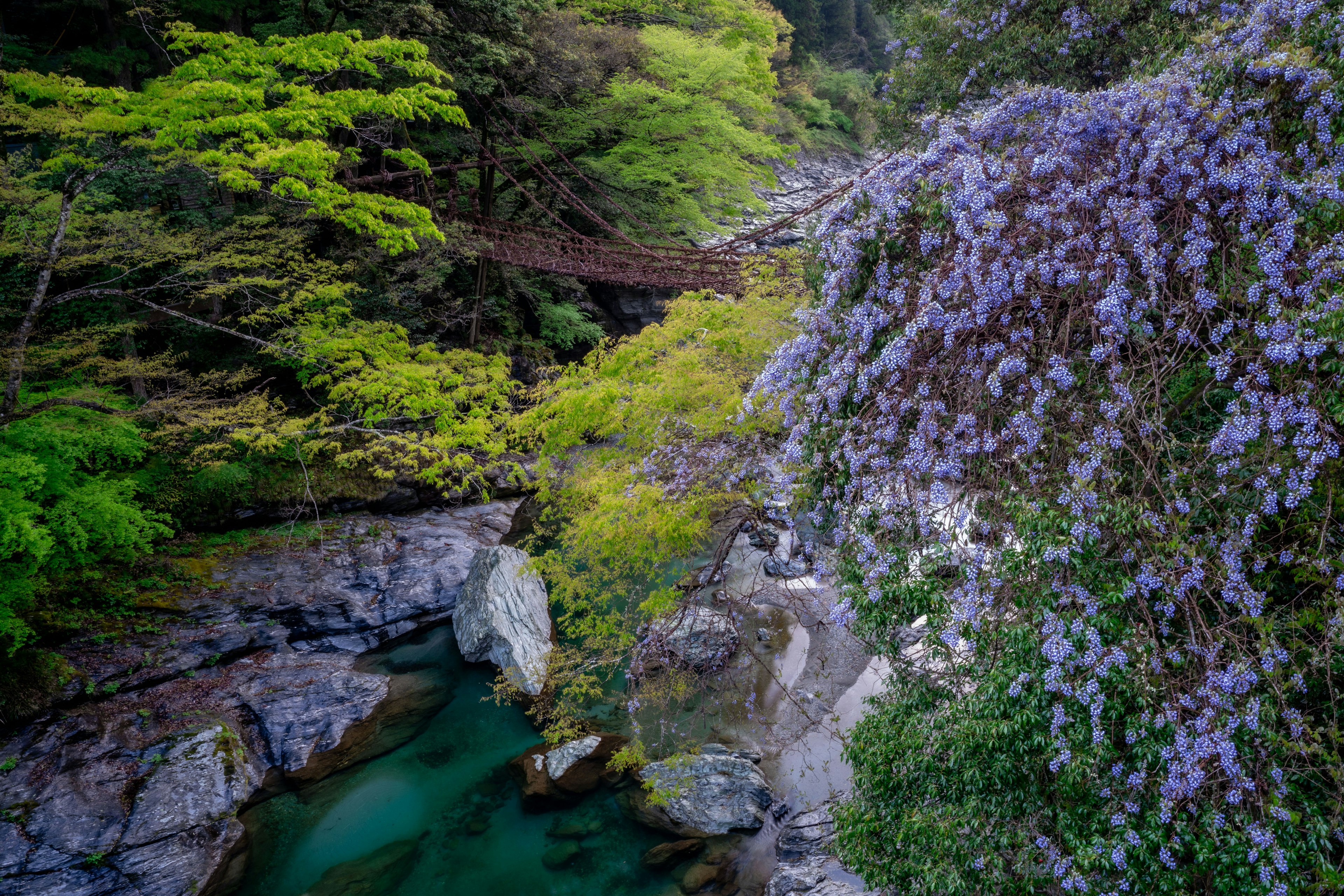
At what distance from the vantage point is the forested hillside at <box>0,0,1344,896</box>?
7.04 feet

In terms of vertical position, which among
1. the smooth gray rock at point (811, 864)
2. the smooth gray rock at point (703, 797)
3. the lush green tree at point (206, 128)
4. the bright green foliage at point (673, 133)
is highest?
the bright green foliage at point (673, 133)

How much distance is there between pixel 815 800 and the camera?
5.56 metres

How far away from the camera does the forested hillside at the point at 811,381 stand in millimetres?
2145

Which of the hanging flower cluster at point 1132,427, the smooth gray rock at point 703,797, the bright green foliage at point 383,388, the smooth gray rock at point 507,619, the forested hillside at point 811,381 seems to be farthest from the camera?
the smooth gray rock at point 507,619

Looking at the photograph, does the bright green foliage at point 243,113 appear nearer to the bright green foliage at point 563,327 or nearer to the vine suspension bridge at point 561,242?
the vine suspension bridge at point 561,242

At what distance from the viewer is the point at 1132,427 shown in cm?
243

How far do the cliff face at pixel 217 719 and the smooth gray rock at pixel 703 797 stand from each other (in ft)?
9.21

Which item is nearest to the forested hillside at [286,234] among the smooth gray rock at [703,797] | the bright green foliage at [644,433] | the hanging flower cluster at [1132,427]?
the bright green foliage at [644,433]

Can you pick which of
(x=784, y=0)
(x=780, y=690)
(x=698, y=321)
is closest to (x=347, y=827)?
(x=780, y=690)

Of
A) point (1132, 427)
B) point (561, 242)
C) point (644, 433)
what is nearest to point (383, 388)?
point (644, 433)

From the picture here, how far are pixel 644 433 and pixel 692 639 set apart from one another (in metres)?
2.71

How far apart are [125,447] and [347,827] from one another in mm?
3925

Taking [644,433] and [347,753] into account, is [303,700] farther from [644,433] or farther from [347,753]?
[644,433]

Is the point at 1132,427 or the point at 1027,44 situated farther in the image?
the point at 1027,44
